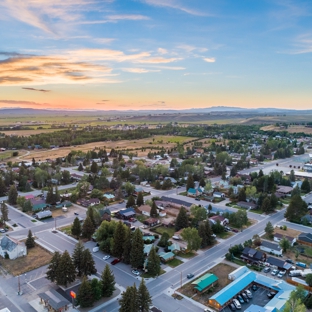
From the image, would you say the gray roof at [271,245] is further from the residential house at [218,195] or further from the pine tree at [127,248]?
the residential house at [218,195]

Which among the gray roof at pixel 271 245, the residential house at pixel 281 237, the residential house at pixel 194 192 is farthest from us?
the residential house at pixel 194 192

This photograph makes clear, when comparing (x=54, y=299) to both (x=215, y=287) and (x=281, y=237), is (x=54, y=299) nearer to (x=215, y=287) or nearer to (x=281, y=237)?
(x=215, y=287)

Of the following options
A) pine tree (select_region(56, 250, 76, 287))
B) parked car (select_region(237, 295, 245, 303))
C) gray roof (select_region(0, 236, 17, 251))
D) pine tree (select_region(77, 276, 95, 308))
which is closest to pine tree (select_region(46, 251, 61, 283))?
pine tree (select_region(56, 250, 76, 287))

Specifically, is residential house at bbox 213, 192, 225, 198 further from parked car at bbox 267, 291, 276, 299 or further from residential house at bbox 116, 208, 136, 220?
parked car at bbox 267, 291, 276, 299

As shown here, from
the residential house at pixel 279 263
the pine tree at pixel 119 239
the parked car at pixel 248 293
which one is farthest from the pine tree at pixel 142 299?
the residential house at pixel 279 263

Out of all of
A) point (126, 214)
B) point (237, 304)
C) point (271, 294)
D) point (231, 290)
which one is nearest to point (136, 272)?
point (231, 290)

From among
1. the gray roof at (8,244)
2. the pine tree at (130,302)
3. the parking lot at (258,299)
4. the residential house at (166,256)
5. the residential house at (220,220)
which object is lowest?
the parking lot at (258,299)

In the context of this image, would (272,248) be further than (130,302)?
Yes
